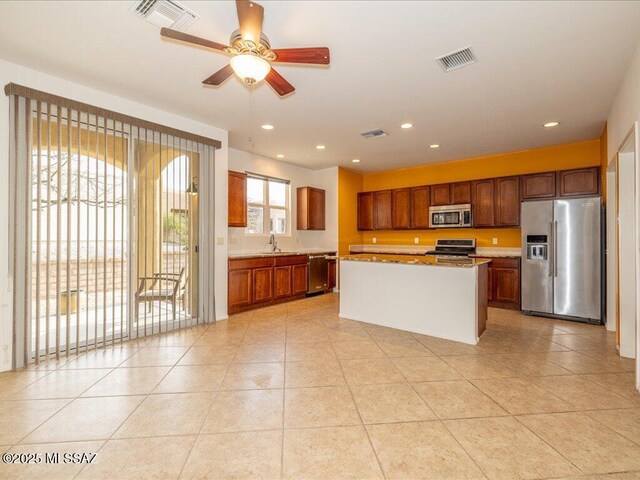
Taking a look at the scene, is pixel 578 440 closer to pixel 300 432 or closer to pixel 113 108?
pixel 300 432

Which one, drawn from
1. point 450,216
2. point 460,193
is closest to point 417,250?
point 450,216

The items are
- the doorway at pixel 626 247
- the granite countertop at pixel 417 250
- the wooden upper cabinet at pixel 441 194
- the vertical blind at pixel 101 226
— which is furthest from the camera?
the wooden upper cabinet at pixel 441 194

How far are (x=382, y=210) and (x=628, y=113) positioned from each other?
177 inches

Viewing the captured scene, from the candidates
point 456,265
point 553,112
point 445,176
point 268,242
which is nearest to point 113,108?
point 268,242

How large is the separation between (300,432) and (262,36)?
2656 millimetres

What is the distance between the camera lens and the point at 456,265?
3.62m

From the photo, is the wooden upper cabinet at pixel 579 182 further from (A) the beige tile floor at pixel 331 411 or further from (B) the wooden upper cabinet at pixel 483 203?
(A) the beige tile floor at pixel 331 411

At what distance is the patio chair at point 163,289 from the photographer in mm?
3765

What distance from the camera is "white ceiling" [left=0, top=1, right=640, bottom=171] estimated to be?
2.19m

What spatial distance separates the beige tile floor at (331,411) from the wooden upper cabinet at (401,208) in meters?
3.57

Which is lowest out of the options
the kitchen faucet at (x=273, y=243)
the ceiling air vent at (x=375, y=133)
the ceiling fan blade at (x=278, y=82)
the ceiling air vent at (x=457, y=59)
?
the kitchen faucet at (x=273, y=243)

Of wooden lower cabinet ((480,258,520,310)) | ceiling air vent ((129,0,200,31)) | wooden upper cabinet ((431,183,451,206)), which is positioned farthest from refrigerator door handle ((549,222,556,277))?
ceiling air vent ((129,0,200,31))

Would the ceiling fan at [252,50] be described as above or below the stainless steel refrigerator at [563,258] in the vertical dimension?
above

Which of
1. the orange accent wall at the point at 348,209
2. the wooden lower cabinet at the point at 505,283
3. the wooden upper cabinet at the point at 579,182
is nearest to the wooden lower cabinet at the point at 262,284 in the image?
the orange accent wall at the point at 348,209
